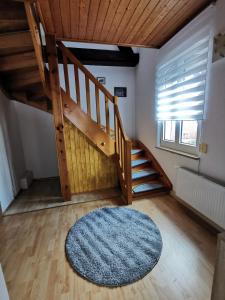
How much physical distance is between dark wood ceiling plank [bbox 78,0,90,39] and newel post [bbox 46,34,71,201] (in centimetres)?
42

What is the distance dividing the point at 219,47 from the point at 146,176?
7.01ft

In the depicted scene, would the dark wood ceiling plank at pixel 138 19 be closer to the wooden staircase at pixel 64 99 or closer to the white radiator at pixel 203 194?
the wooden staircase at pixel 64 99

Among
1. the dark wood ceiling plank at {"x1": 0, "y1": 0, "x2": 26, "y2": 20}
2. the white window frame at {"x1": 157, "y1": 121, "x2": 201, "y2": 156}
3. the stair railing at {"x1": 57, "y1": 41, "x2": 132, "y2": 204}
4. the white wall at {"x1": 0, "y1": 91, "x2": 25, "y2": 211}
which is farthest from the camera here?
the white wall at {"x1": 0, "y1": 91, "x2": 25, "y2": 211}

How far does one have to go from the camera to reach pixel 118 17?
1.85m

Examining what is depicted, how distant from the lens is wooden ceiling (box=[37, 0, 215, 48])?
1.64 m

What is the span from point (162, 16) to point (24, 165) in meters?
3.69

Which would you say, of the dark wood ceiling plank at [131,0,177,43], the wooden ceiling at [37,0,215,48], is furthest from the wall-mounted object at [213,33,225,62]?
the dark wood ceiling plank at [131,0,177,43]

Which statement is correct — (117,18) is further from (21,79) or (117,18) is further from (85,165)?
(85,165)

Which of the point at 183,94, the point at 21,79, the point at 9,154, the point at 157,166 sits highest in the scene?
the point at 21,79

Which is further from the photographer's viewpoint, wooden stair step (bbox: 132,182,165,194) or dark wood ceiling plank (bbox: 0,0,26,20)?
wooden stair step (bbox: 132,182,165,194)

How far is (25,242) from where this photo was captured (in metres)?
1.79

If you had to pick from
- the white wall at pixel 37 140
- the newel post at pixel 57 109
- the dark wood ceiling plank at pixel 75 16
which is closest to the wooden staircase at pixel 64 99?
the newel post at pixel 57 109

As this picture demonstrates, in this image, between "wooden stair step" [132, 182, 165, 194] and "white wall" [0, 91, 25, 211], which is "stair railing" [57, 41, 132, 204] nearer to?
"wooden stair step" [132, 182, 165, 194]

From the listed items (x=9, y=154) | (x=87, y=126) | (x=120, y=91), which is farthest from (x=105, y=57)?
(x=9, y=154)
